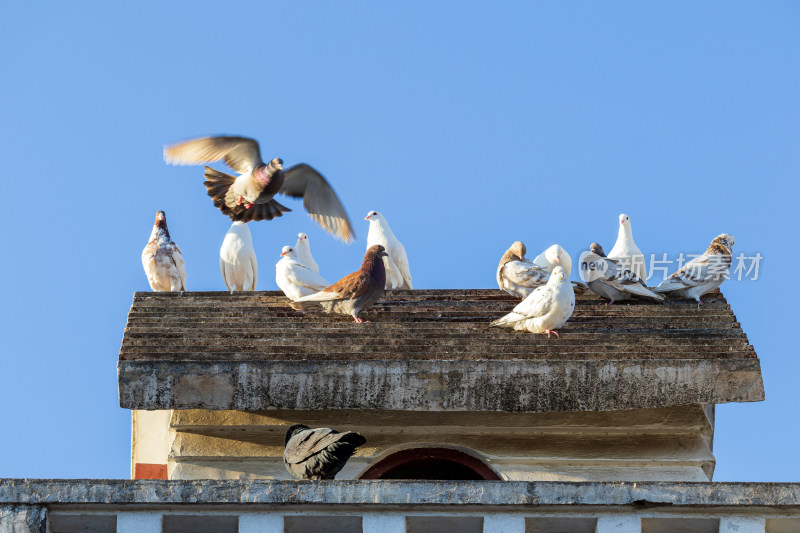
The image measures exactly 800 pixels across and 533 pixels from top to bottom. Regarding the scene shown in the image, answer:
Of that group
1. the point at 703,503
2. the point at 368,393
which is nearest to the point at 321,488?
the point at 703,503

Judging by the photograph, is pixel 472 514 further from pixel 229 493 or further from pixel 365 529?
pixel 229 493

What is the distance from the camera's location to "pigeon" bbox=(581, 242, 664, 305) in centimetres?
1551

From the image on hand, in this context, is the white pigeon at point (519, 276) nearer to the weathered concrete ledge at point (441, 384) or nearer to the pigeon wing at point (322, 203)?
the weathered concrete ledge at point (441, 384)

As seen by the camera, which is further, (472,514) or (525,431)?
(525,431)

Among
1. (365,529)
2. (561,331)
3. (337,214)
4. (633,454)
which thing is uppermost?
(337,214)

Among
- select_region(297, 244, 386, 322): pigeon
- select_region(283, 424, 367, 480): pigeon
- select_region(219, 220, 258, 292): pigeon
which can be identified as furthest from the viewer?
select_region(219, 220, 258, 292): pigeon

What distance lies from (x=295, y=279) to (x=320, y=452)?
4945mm

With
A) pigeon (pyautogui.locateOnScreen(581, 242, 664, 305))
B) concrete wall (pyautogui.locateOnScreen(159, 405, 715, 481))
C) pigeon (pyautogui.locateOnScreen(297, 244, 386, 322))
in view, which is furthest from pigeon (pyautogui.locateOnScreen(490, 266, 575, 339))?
pigeon (pyautogui.locateOnScreen(297, 244, 386, 322))

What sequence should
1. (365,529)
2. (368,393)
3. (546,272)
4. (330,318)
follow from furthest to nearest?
(546,272) → (330,318) → (368,393) → (365,529)

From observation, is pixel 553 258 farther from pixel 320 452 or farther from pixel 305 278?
pixel 320 452

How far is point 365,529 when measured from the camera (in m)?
10.0

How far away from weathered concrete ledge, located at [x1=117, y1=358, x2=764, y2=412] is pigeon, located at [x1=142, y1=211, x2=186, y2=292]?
651 centimetres

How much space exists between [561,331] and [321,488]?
16.5ft

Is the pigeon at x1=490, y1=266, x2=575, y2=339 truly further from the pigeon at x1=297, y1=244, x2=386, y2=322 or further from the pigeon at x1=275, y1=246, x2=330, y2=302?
the pigeon at x1=275, y1=246, x2=330, y2=302
